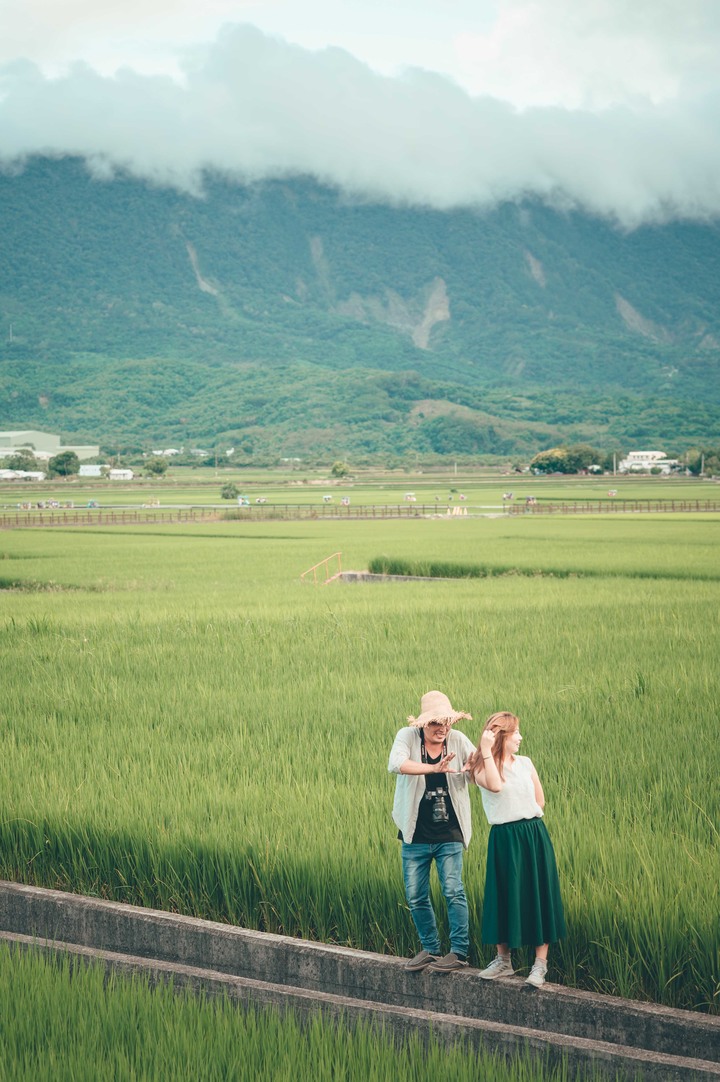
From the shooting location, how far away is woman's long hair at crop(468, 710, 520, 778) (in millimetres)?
5504

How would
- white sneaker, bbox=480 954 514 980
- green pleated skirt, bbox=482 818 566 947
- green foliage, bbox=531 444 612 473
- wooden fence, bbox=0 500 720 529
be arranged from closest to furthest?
1. green pleated skirt, bbox=482 818 566 947
2. white sneaker, bbox=480 954 514 980
3. wooden fence, bbox=0 500 720 529
4. green foliage, bbox=531 444 612 473

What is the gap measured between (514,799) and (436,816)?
0.46 metres

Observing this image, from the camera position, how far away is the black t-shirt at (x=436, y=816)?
578cm

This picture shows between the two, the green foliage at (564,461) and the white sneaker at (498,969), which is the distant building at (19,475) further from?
the white sneaker at (498,969)

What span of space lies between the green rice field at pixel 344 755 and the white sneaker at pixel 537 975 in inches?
13.4

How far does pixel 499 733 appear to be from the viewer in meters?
5.52

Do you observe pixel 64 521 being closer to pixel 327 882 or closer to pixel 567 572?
pixel 567 572

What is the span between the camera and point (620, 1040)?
533cm

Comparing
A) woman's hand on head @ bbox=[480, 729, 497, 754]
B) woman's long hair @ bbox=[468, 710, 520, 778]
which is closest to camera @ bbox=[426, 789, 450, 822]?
woman's long hair @ bbox=[468, 710, 520, 778]

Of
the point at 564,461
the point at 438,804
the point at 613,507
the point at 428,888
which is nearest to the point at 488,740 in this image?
the point at 438,804

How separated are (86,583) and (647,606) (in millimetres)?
16438

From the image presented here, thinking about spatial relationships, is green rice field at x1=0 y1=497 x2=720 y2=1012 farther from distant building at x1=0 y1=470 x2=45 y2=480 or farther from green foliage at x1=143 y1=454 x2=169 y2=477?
distant building at x1=0 y1=470 x2=45 y2=480

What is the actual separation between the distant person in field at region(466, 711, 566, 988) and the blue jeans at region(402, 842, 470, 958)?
0.89 feet

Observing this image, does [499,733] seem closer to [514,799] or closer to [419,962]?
[514,799]
